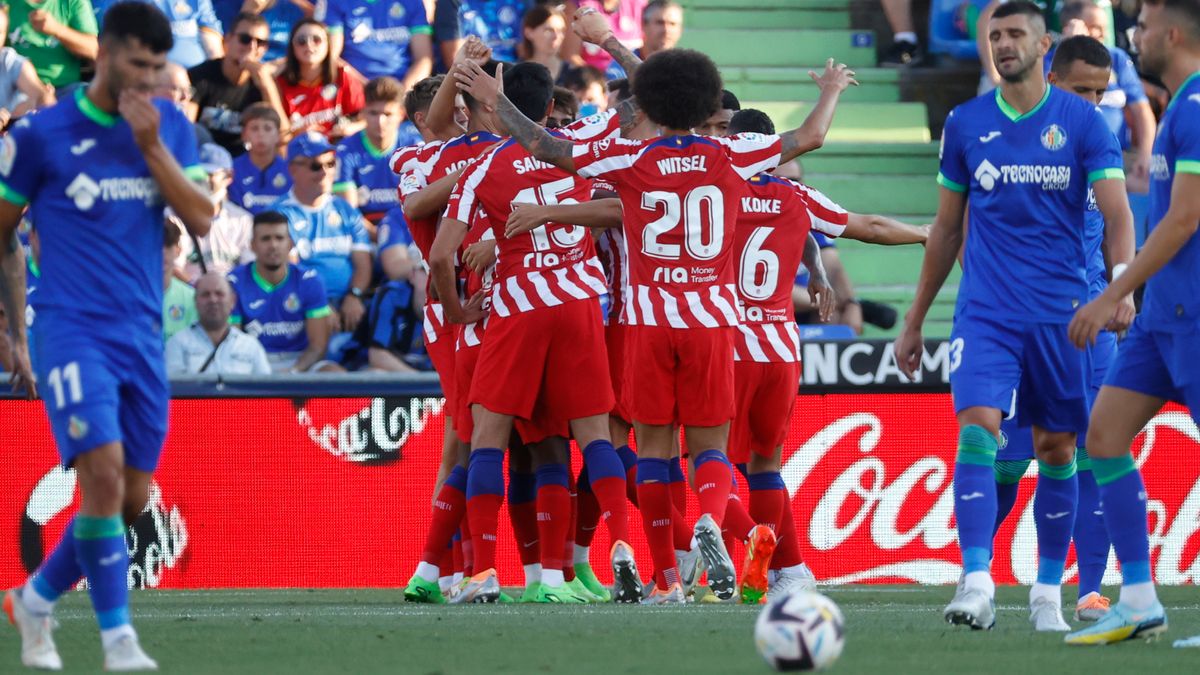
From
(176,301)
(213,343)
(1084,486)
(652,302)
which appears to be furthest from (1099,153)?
(176,301)

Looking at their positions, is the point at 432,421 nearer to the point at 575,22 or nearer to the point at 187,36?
the point at 575,22

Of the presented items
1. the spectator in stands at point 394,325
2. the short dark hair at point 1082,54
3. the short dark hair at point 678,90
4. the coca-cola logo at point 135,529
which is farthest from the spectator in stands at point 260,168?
the short dark hair at point 1082,54

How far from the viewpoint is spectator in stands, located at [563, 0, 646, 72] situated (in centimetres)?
1491

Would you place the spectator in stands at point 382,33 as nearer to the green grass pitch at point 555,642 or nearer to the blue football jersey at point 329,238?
the blue football jersey at point 329,238

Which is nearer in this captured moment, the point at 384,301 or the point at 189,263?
the point at 384,301

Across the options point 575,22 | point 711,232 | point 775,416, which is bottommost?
point 775,416

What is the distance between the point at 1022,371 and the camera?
6812 mm

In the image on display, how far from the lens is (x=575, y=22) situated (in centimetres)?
868

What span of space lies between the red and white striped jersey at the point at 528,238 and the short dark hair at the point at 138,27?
281 centimetres

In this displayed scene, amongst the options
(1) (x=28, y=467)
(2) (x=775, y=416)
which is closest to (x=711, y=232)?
(2) (x=775, y=416)

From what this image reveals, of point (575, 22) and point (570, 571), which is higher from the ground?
point (575, 22)

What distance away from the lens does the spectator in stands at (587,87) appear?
12.3 m

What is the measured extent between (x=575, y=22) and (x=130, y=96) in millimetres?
3488

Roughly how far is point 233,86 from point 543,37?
2412 mm
